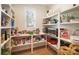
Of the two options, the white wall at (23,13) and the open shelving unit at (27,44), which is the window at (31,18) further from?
the open shelving unit at (27,44)

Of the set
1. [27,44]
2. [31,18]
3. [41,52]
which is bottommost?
[41,52]

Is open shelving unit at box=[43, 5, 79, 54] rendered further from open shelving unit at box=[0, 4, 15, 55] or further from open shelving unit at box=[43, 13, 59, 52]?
open shelving unit at box=[0, 4, 15, 55]

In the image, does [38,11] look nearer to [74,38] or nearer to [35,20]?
[35,20]

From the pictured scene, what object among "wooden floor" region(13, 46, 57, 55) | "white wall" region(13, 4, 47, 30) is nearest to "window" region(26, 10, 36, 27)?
"white wall" region(13, 4, 47, 30)

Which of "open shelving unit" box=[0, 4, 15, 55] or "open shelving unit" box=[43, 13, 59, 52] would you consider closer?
"open shelving unit" box=[0, 4, 15, 55]

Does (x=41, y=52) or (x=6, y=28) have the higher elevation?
(x=6, y=28)

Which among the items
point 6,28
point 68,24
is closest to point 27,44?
point 6,28

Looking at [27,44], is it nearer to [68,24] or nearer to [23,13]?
[23,13]

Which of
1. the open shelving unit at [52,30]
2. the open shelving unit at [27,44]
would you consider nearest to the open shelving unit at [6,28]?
the open shelving unit at [27,44]

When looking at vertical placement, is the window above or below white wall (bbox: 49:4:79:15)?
below

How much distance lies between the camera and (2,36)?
1519 millimetres

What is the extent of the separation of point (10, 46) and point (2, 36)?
0.20 meters

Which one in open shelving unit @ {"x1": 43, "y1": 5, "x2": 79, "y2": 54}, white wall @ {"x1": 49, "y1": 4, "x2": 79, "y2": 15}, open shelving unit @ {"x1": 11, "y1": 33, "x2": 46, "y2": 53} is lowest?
open shelving unit @ {"x1": 11, "y1": 33, "x2": 46, "y2": 53}
